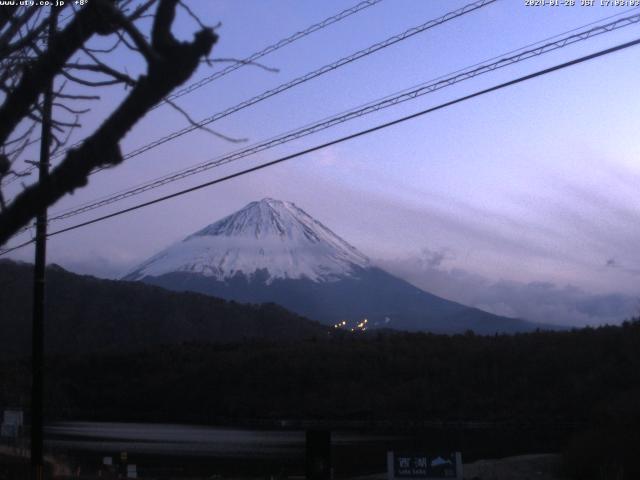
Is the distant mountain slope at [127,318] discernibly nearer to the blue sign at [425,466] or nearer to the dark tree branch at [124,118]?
the blue sign at [425,466]

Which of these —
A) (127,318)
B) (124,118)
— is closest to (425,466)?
(124,118)

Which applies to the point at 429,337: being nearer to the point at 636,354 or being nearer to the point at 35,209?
the point at 636,354

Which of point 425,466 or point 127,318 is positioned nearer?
point 425,466

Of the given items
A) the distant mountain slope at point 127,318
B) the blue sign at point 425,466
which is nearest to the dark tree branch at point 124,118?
the blue sign at point 425,466

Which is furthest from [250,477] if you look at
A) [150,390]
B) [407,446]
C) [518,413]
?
[150,390]

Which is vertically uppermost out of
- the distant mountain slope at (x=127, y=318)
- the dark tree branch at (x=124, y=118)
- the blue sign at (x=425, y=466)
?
the distant mountain slope at (x=127, y=318)

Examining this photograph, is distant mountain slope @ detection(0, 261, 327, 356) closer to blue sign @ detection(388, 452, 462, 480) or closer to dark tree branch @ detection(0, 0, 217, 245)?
blue sign @ detection(388, 452, 462, 480)

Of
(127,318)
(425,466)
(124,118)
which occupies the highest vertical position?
(127,318)

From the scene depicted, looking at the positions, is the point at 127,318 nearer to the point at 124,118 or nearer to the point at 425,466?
the point at 425,466
